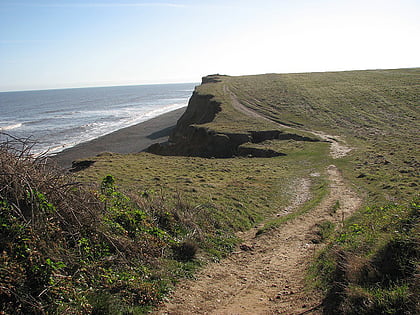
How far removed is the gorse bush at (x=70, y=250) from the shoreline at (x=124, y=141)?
1380 inches

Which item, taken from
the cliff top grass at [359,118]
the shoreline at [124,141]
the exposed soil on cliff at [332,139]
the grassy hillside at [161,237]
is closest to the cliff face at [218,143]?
the cliff top grass at [359,118]

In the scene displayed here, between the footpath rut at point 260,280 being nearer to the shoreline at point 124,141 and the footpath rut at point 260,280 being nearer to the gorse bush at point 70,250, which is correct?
the gorse bush at point 70,250

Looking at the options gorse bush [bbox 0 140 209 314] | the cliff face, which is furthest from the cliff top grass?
gorse bush [bbox 0 140 209 314]

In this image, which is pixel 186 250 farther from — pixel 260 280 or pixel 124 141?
pixel 124 141

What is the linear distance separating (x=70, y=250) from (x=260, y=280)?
4.69 meters

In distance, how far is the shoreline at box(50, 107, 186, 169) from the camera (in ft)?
158

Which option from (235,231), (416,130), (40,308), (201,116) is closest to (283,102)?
(201,116)

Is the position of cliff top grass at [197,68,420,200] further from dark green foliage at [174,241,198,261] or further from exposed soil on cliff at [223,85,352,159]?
dark green foliage at [174,241,198,261]

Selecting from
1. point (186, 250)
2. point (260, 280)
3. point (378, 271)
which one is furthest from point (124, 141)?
point (378, 271)

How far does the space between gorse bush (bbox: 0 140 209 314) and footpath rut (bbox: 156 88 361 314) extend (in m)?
0.66

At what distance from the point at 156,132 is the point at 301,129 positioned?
36906mm

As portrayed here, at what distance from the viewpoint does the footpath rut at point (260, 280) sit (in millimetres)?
6652

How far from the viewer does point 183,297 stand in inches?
273

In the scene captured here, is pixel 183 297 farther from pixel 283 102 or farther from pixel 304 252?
pixel 283 102
